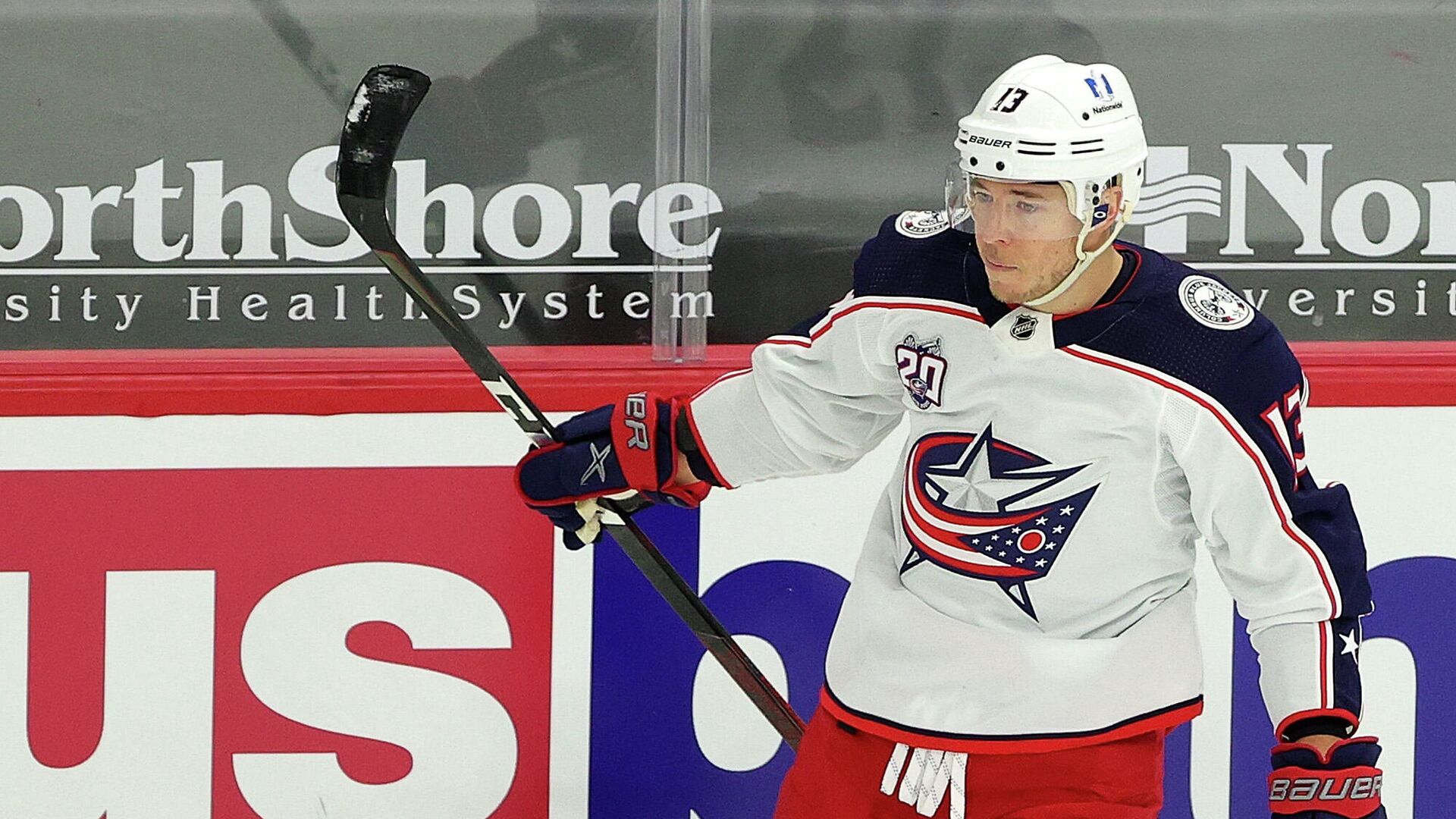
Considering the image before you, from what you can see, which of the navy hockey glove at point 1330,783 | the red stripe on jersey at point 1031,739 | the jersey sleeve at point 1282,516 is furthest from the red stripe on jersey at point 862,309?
the navy hockey glove at point 1330,783

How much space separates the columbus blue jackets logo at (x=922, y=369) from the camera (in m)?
1.80

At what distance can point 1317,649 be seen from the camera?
169 cm

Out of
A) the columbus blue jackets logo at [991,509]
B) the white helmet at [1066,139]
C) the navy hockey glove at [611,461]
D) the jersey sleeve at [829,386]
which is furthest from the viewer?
the navy hockey glove at [611,461]

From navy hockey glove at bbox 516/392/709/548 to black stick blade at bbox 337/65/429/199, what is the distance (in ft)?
1.21

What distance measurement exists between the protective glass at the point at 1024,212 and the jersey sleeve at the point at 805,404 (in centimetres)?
20

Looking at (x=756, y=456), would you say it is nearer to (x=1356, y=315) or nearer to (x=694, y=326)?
(x=694, y=326)

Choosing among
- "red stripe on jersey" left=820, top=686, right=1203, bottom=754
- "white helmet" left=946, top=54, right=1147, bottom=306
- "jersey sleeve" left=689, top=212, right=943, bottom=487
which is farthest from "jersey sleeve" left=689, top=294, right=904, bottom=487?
"red stripe on jersey" left=820, top=686, right=1203, bottom=754

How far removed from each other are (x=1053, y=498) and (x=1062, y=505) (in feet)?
0.04

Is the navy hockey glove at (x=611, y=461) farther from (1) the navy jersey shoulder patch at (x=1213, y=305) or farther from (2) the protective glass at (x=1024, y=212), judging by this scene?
(1) the navy jersey shoulder patch at (x=1213, y=305)

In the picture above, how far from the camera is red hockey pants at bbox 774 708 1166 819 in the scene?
5.85 feet

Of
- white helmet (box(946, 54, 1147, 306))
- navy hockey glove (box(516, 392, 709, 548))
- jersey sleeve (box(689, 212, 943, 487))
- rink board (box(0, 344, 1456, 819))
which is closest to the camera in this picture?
white helmet (box(946, 54, 1147, 306))

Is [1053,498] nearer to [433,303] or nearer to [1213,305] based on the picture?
[1213,305]

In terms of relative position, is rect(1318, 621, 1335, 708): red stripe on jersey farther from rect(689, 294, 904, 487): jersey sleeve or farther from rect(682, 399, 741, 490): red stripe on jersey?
rect(682, 399, 741, 490): red stripe on jersey

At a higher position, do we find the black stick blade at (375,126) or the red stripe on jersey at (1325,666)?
the black stick blade at (375,126)
